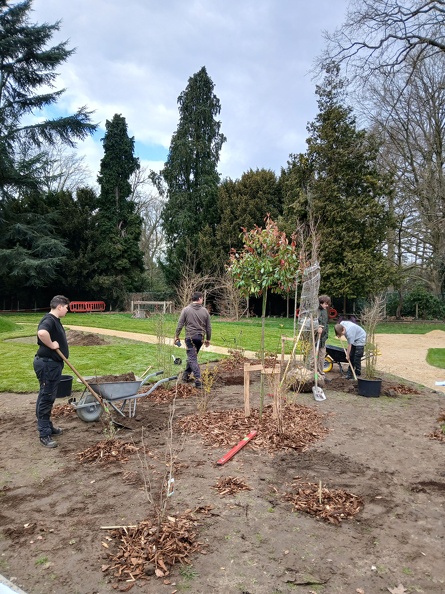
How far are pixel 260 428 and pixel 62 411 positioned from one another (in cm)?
276

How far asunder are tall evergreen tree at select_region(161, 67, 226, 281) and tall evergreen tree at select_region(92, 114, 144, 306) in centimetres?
253

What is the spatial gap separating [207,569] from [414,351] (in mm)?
12395

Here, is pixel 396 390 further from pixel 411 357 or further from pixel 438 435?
pixel 411 357

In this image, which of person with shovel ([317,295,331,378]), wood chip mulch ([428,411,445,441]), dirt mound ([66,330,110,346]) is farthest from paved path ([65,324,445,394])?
wood chip mulch ([428,411,445,441])

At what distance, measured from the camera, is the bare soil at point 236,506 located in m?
2.49

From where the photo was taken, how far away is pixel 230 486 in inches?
143

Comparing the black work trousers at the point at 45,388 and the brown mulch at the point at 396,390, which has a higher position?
the black work trousers at the point at 45,388

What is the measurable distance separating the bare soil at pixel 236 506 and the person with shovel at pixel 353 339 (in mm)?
2415

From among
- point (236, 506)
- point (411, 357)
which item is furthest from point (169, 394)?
point (411, 357)

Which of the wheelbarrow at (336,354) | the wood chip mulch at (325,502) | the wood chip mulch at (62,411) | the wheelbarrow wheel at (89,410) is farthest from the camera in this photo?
the wheelbarrow at (336,354)

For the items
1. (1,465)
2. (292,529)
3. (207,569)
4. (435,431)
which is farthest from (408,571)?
(1,465)

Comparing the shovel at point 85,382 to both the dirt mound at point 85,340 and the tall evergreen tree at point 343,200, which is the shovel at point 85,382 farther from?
the tall evergreen tree at point 343,200

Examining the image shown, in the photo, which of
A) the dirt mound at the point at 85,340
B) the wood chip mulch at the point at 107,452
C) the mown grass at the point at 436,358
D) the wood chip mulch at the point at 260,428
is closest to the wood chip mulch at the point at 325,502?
the wood chip mulch at the point at 260,428

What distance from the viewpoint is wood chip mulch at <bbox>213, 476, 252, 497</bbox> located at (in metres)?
3.53
